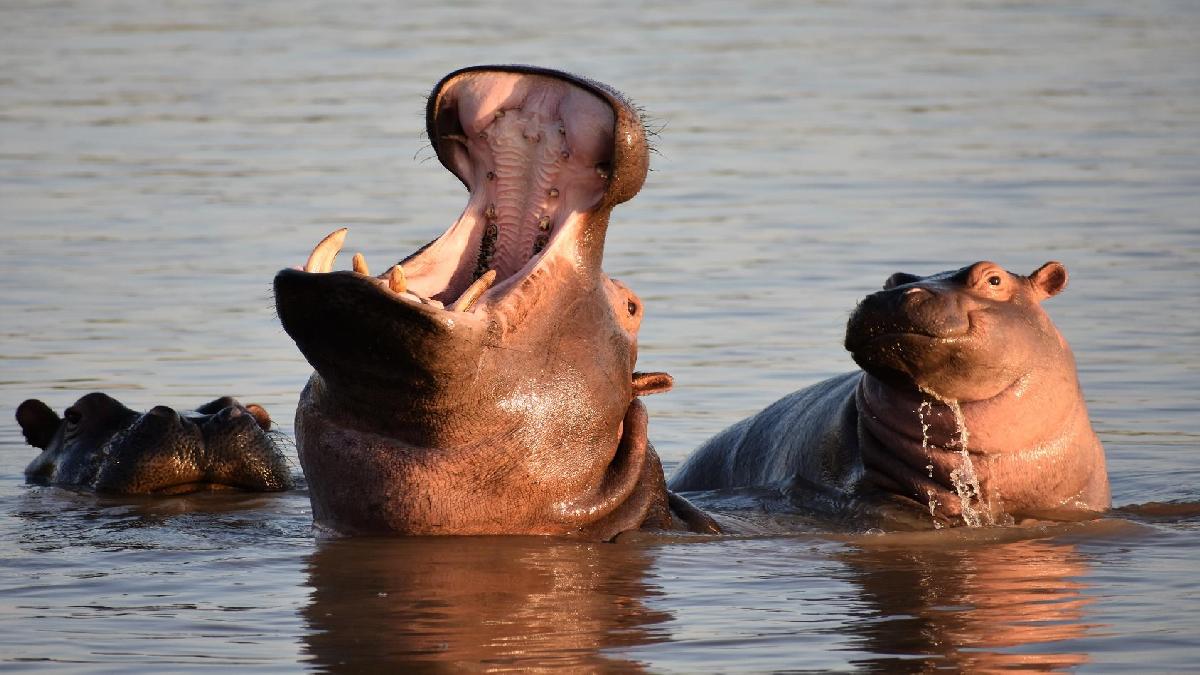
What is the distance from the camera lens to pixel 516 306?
22.6 feet

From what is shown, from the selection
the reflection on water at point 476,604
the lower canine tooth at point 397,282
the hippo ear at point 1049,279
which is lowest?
the reflection on water at point 476,604

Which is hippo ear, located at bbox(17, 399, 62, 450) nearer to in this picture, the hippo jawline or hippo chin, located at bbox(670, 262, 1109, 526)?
the hippo jawline

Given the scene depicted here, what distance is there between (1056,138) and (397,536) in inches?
499

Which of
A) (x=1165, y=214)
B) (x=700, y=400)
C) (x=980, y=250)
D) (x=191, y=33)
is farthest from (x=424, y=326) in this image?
(x=191, y=33)

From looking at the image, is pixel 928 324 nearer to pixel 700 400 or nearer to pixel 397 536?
pixel 397 536

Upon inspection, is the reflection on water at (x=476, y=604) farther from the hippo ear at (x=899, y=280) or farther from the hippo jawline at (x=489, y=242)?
the hippo ear at (x=899, y=280)

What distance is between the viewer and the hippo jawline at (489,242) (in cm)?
654

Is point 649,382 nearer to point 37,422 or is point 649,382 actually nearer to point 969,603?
point 969,603

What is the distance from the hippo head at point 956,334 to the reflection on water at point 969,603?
651 millimetres

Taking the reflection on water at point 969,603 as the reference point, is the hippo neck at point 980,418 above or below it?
above

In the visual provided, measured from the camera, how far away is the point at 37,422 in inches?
370

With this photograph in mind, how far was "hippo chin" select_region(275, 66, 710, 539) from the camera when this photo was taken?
6.71 meters

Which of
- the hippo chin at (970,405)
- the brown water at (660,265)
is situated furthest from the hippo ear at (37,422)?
the hippo chin at (970,405)

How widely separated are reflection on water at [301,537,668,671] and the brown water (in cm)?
2
